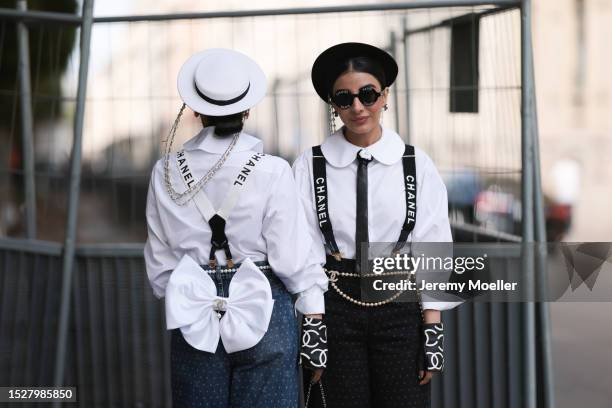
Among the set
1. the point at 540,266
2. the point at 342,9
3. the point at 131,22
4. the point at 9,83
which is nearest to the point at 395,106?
the point at 342,9

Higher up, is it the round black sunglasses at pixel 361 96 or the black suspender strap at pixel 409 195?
the round black sunglasses at pixel 361 96

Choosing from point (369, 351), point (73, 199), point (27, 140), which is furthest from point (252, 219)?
point (27, 140)

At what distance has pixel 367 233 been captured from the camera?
3.33 meters

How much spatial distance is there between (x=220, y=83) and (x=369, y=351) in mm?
1090

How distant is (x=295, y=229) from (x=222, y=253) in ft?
0.87

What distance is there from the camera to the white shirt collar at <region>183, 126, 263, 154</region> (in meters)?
3.23

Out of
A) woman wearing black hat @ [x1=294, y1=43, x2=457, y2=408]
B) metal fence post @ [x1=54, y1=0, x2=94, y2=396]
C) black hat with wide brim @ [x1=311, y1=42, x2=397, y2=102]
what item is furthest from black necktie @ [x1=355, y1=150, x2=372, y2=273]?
Answer: metal fence post @ [x1=54, y1=0, x2=94, y2=396]

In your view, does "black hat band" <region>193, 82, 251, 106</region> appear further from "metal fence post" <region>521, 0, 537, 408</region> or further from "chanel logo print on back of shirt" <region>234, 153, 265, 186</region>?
"metal fence post" <region>521, 0, 537, 408</region>

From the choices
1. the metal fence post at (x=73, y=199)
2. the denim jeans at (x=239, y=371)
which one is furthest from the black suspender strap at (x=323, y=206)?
the metal fence post at (x=73, y=199)

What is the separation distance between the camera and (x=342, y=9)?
461 centimetres

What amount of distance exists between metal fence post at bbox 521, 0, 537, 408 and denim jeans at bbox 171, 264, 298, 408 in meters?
1.64

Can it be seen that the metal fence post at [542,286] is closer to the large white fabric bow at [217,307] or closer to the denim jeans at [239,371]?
the denim jeans at [239,371]

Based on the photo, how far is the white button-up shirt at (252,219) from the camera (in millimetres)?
3195

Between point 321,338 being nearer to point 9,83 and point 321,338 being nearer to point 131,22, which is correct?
point 131,22
